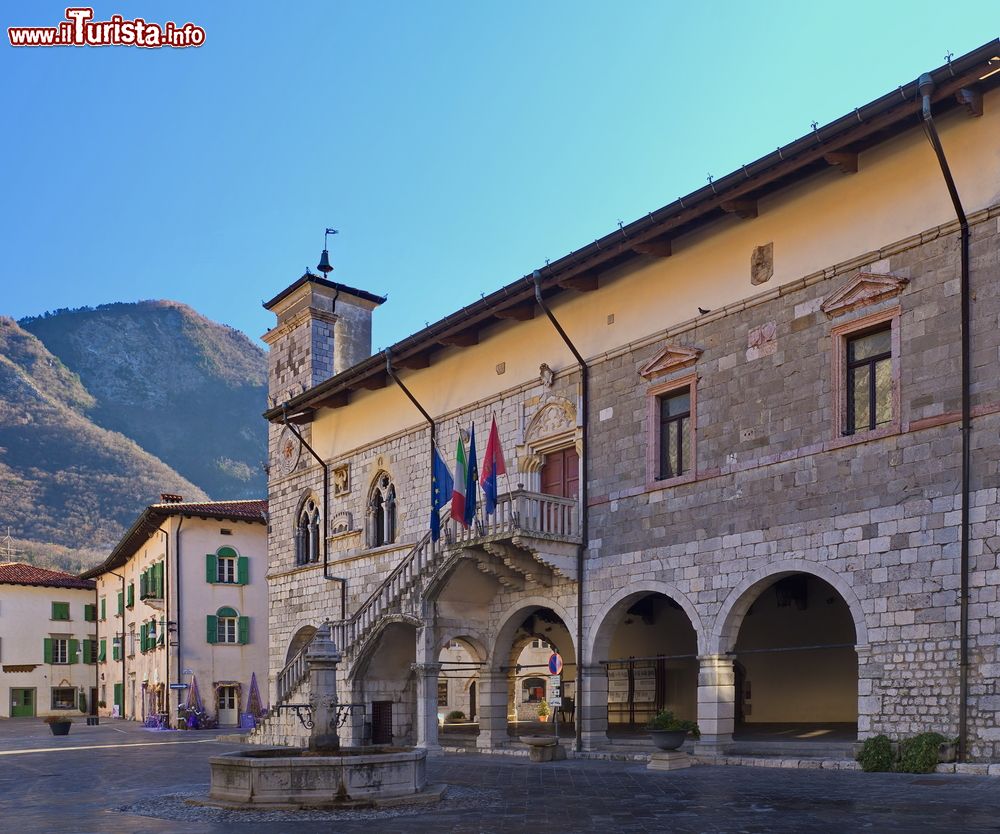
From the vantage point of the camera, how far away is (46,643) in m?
59.0

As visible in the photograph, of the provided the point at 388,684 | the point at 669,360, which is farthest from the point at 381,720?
the point at 669,360

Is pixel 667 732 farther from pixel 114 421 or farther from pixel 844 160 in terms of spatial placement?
pixel 114 421

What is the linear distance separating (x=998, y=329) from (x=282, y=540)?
2280 cm

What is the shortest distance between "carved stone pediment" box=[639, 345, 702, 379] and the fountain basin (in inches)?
360

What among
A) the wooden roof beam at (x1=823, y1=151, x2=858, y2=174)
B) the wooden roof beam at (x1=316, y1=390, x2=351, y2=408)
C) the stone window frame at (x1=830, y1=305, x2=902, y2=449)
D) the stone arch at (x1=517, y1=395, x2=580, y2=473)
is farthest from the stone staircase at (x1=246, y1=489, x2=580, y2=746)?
the wooden roof beam at (x1=823, y1=151, x2=858, y2=174)

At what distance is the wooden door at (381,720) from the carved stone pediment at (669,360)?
1058 cm

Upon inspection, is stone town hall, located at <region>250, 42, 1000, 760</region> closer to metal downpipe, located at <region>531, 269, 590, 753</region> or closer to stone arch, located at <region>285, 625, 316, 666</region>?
metal downpipe, located at <region>531, 269, 590, 753</region>

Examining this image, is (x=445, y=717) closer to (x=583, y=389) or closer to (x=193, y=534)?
(x=193, y=534)

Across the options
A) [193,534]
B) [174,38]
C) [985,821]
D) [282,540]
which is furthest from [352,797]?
[193,534]

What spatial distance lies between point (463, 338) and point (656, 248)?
6.29 m

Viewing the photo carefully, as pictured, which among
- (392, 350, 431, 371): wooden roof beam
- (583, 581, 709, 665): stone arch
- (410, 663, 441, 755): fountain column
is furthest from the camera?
(392, 350, 431, 371): wooden roof beam

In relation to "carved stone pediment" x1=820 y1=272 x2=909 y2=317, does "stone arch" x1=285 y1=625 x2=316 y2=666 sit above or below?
below

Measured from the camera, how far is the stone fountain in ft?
44.7

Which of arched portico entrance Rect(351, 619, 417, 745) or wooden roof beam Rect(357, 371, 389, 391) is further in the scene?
wooden roof beam Rect(357, 371, 389, 391)
